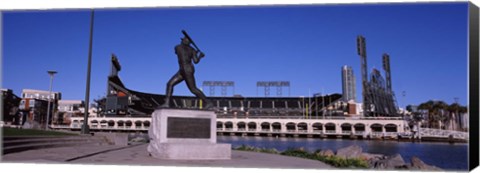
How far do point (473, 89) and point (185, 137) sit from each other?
298 inches

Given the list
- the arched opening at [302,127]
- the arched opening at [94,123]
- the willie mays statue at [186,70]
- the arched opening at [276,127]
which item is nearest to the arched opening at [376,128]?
the arched opening at [302,127]

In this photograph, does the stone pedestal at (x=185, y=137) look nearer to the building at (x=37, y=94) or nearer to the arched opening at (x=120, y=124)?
the building at (x=37, y=94)

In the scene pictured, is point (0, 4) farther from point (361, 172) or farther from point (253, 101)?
point (253, 101)

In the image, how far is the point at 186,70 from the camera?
43.7 feet

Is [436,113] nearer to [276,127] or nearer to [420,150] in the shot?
[276,127]

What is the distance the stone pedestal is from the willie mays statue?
0.69 metres

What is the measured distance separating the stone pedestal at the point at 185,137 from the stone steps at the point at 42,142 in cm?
467

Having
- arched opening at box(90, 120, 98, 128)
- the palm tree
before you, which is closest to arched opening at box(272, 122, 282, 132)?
the palm tree

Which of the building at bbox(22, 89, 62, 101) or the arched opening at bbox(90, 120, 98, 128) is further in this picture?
the arched opening at bbox(90, 120, 98, 128)

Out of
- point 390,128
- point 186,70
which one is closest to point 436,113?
point 390,128

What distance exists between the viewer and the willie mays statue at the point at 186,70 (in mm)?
13297

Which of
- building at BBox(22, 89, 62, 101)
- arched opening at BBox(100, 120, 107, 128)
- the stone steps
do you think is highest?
building at BBox(22, 89, 62, 101)

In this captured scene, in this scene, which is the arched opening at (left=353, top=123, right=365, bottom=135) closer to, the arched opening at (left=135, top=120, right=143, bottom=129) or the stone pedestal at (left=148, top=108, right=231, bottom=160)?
the arched opening at (left=135, top=120, right=143, bottom=129)

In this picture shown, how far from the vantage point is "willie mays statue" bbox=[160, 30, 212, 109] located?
13.3 meters
